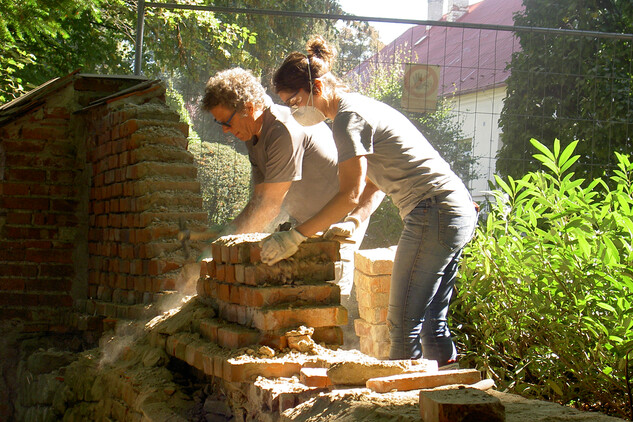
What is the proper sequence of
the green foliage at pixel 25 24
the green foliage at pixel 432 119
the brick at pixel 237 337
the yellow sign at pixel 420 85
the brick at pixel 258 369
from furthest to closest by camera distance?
1. the green foliage at pixel 432 119
2. the yellow sign at pixel 420 85
3. the green foliage at pixel 25 24
4. the brick at pixel 237 337
5. the brick at pixel 258 369

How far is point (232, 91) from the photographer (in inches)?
139

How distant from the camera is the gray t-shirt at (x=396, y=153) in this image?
8.96ft

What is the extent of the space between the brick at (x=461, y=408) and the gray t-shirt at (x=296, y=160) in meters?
2.07

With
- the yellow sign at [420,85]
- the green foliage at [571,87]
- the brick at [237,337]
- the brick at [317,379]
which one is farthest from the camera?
the green foliage at [571,87]

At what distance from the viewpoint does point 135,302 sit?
Answer: 3.73 m

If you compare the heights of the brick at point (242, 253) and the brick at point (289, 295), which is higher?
the brick at point (242, 253)

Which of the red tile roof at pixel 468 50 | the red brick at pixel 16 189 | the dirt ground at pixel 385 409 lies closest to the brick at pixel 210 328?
the dirt ground at pixel 385 409

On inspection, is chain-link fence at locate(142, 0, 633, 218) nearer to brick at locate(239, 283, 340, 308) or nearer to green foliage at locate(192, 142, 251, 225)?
brick at locate(239, 283, 340, 308)

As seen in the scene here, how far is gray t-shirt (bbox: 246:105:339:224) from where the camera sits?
353 cm

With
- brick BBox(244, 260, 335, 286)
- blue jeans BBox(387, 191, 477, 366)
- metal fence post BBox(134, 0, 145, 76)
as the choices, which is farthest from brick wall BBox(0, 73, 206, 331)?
blue jeans BBox(387, 191, 477, 366)

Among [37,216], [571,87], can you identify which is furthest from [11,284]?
[571,87]

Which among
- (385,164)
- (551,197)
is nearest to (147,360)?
(385,164)

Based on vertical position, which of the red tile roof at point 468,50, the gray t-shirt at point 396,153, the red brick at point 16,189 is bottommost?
the red brick at point 16,189

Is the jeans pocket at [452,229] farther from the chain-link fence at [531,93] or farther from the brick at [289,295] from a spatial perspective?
the chain-link fence at [531,93]
